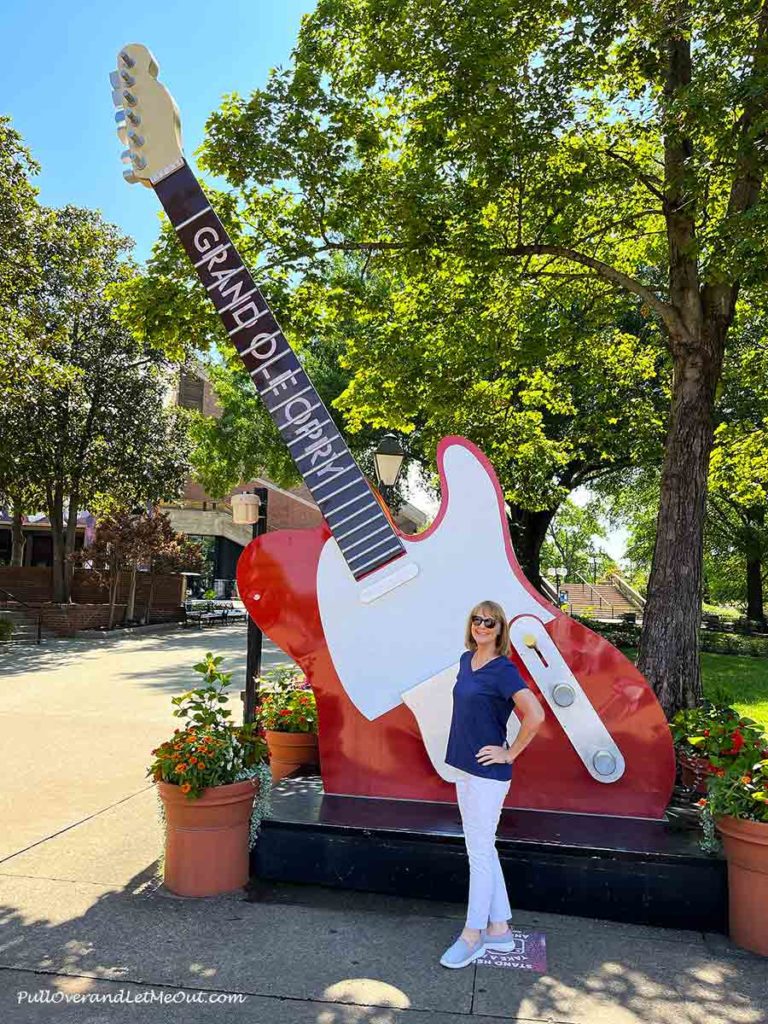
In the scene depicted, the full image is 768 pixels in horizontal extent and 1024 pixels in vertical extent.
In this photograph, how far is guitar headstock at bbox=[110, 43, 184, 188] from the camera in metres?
5.50

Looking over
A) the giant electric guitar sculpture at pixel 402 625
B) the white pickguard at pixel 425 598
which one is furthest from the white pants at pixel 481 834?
the white pickguard at pixel 425 598

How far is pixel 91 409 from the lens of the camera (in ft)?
70.1

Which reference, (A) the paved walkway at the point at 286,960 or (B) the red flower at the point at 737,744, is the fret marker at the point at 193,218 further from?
(B) the red flower at the point at 737,744

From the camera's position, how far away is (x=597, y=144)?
8.00 meters

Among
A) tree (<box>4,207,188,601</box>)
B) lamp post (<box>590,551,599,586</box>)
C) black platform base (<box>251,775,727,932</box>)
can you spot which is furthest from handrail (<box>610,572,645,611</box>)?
black platform base (<box>251,775,727,932</box>)

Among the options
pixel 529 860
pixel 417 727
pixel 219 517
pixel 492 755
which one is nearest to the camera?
pixel 492 755

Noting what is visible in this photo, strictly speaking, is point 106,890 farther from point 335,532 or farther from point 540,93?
point 540,93

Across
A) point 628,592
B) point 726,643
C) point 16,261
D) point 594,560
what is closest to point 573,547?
point 594,560

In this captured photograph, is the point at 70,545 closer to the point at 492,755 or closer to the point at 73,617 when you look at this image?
the point at 73,617

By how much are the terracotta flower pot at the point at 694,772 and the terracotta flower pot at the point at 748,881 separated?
4.18ft

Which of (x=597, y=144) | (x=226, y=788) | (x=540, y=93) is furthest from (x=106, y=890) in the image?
(x=597, y=144)

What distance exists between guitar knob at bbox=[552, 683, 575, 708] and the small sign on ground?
128cm

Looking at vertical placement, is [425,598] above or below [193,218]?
below

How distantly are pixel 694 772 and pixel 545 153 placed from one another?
215 inches
